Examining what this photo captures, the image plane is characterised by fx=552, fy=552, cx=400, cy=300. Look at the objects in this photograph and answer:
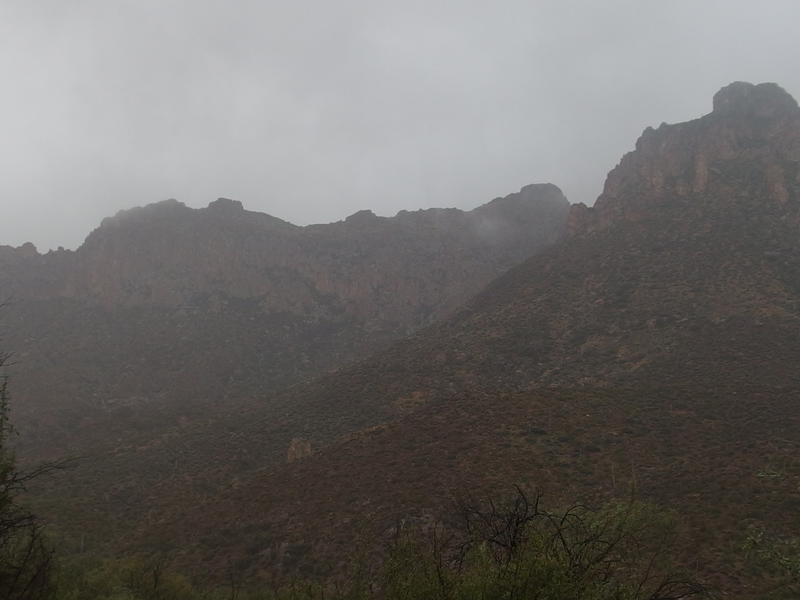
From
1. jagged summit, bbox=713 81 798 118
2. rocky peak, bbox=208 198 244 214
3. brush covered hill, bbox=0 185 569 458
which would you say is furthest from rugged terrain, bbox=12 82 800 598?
rocky peak, bbox=208 198 244 214

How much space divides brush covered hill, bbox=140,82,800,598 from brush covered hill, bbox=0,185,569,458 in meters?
18.5

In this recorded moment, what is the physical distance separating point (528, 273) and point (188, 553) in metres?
49.2

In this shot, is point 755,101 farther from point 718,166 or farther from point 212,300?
point 212,300

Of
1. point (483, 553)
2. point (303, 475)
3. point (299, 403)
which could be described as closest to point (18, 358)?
point (299, 403)

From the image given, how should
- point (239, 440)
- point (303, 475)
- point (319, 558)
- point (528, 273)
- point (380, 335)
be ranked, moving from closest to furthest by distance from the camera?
point (319, 558), point (303, 475), point (239, 440), point (528, 273), point (380, 335)

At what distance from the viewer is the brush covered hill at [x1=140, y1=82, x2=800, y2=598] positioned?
25344 millimetres

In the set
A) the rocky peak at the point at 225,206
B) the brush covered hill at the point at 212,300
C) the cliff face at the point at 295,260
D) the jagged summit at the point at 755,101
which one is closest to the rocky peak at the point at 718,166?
the jagged summit at the point at 755,101

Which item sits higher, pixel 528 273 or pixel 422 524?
pixel 528 273

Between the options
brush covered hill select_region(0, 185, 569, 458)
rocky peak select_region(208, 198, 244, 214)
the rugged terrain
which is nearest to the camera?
the rugged terrain

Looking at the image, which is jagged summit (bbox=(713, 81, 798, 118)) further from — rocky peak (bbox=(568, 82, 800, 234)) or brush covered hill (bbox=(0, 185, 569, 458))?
brush covered hill (bbox=(0, 185, 569, 458))

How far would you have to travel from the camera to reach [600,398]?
119 ft

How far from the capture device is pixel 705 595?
15406 millimetres

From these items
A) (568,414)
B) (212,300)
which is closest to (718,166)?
(568,414)

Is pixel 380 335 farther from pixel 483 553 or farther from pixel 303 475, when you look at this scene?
pixel 483 553
